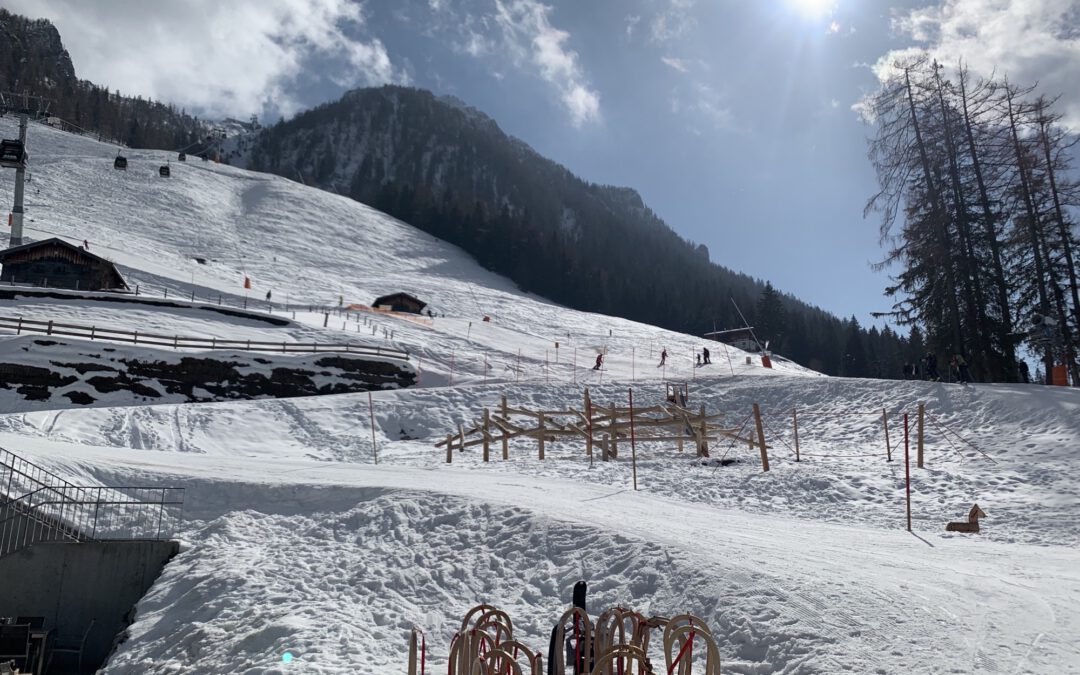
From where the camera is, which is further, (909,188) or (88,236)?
(88,236)

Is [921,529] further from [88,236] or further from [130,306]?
[88,236]

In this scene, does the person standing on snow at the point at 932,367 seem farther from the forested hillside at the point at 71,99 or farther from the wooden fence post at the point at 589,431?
the forested hillside at the point at 71,99

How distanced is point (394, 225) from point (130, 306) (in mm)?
63495

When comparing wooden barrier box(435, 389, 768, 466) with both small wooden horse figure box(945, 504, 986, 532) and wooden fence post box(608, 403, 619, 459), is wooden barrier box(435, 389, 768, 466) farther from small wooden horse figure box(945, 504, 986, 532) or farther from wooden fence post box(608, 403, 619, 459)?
small wooden horse figure box(945, 504, 986, 532)

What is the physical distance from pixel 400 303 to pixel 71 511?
46847 millimetres

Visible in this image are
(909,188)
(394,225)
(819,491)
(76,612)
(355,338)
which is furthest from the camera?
(394,225)

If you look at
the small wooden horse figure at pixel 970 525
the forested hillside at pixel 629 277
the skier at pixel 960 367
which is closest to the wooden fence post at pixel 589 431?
the small wooden horse figure at pixel 970 525

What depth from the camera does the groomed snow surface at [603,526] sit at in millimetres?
8492

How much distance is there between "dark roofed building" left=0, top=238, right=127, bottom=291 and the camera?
148ft

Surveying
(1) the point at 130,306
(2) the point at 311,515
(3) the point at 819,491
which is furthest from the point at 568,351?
(2) the point at 311,515

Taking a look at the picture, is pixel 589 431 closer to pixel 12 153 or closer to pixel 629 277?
pixel 12 153

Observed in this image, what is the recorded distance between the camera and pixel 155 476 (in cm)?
1570

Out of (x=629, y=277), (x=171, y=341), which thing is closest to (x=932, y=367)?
(x=171, y=341)

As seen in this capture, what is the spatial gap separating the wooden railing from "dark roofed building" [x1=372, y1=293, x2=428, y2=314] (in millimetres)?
19906
